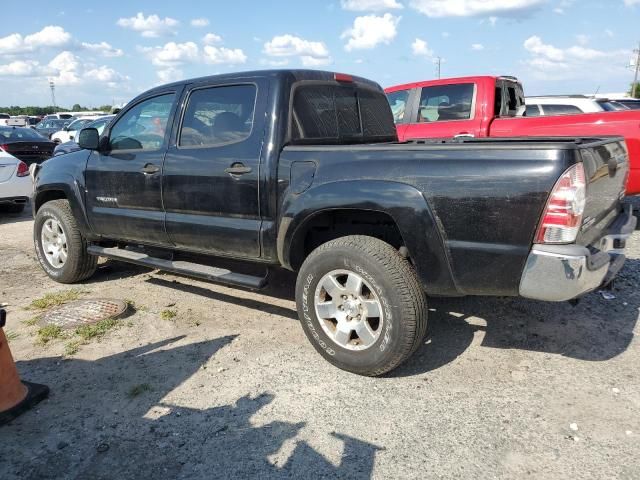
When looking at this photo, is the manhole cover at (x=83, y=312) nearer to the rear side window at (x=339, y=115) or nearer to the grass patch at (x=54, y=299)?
the grass patch at (x=54, y=299)

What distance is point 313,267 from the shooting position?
3447 mm

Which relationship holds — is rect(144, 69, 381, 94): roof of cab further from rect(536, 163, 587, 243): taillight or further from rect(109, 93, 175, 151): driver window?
rect(536, 163, 587, 243): taillight

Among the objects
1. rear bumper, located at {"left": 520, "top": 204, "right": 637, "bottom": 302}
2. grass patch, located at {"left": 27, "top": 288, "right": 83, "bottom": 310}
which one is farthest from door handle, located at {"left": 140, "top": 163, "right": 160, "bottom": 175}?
rear bumper, located at {"left": 520, "top": 204, "right": 637, "bottom": 302}

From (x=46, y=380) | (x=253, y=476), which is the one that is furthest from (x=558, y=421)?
(x=46, y=380)

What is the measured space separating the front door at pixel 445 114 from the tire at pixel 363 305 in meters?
4.46

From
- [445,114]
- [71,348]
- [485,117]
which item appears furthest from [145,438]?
[445,114]

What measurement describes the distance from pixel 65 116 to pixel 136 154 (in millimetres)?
29196

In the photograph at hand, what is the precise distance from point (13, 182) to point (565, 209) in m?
9.31

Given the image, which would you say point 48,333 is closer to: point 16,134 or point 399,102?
point 399,102

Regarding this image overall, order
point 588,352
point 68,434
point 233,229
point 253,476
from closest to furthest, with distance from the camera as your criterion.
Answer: point 253,476 < point 68,434 < point 588,352 < point 233,229

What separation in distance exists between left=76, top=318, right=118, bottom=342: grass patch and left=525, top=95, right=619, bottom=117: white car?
7429 mm

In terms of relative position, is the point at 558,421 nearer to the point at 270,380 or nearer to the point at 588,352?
the point at 588,352

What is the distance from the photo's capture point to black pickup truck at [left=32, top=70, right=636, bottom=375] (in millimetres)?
2768

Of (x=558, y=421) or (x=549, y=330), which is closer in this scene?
Result: (x=558, y=421)
